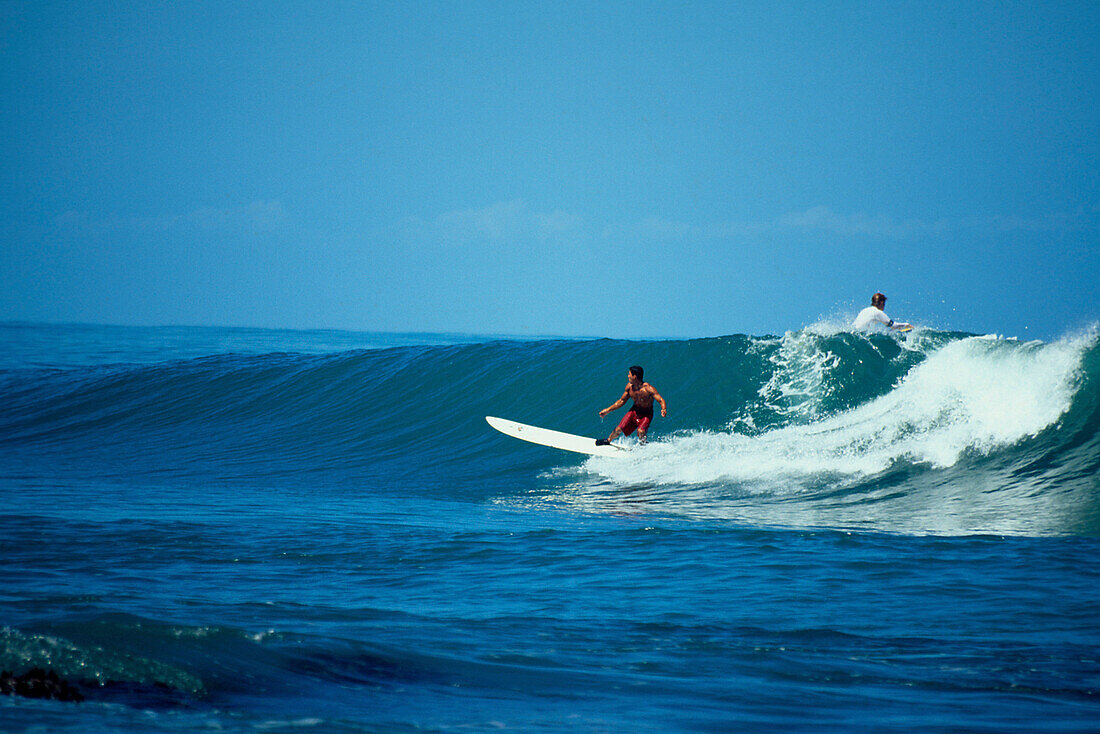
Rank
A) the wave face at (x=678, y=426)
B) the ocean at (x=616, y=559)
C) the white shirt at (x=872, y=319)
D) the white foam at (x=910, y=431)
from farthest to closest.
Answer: the white shirt at (x=872, y=319)
the white foam at (x=910, y=431)
the wave face at (x=678, y=426)
the ocean at (x=616, y=559)

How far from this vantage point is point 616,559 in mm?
6781

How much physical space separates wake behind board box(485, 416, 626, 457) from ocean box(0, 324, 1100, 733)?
149 mm

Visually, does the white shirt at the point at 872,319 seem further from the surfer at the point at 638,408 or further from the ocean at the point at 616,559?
the surfer at the point at 638,408

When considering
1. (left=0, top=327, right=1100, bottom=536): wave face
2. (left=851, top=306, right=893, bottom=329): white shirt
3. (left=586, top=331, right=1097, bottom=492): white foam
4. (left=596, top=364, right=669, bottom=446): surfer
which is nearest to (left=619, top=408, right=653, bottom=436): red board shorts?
(left=596, top=364, right=669, bottom=446): surfer

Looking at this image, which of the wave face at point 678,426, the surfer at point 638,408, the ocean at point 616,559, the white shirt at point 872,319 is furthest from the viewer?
the white shirt at point 872,319

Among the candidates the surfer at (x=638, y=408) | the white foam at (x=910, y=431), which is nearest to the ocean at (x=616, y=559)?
the white foam at (x=910, y=431)

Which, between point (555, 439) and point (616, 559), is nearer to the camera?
point (616, 559)

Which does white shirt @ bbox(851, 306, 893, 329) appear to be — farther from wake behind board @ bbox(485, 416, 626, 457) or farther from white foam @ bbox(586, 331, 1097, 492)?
wake behind board @ bbox(485, 416, 626, 457)

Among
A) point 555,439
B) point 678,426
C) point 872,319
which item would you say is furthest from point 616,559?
point 872,319

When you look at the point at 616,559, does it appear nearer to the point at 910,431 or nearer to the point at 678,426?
the point at 910,431

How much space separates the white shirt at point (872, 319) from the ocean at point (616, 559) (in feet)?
1.57

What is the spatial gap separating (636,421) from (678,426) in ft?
4.99

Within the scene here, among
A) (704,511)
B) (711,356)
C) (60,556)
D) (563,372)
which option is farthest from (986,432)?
(60,556)

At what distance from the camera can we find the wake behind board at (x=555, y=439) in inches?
488
